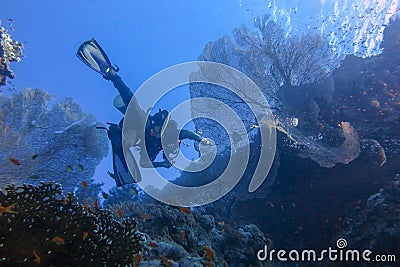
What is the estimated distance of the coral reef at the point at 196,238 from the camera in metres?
4.14

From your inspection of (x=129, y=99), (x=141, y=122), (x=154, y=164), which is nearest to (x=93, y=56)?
(x=129, y=99)

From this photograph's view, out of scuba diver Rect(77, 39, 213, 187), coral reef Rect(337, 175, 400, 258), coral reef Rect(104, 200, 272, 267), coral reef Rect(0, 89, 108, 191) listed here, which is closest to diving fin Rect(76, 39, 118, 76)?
scuba diver Rect(77, 39, 213, 187)

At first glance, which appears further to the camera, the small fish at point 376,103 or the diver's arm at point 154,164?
the small fish at point 376,103

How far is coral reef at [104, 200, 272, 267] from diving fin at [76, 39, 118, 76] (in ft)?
11.2

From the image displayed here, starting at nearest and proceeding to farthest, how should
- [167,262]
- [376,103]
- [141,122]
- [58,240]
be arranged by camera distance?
[58,240] → [167,262] → [141,122] → [376,103]

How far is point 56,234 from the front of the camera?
2635 millimetres

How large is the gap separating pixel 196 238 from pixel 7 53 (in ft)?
28.2

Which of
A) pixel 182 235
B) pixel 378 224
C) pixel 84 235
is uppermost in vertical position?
pixel 378 224

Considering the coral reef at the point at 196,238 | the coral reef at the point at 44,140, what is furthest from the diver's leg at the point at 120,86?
Result: the coral reef at the point at 196,238

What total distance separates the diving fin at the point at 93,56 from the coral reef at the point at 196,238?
3415 mm

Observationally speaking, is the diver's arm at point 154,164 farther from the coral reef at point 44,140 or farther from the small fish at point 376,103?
the small fish at point 376,103

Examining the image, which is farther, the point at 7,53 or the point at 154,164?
the point at 7,53

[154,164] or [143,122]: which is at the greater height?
[143,122]

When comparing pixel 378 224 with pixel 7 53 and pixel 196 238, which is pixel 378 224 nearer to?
pixel 196 238
